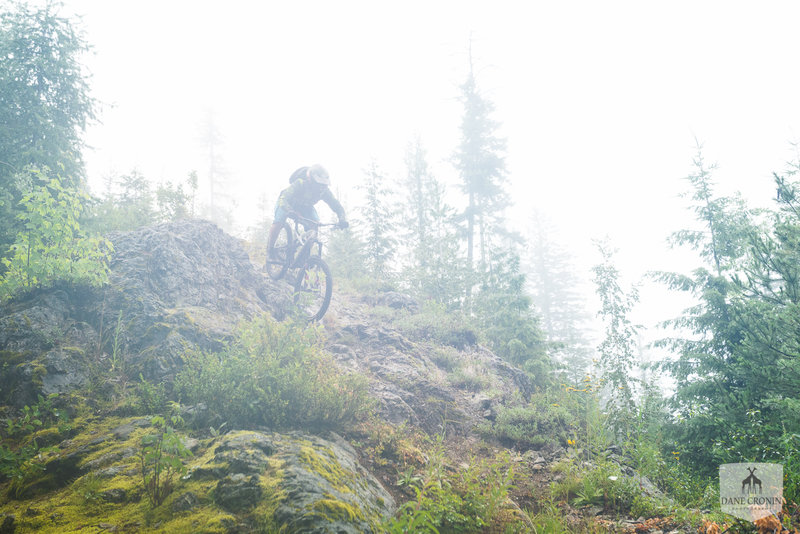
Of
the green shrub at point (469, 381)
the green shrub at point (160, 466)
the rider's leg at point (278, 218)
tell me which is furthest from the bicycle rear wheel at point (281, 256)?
the green shrub at point (160, 466)

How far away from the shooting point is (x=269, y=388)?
4.92m

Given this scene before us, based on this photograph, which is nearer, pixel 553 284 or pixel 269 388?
pixel 269 388

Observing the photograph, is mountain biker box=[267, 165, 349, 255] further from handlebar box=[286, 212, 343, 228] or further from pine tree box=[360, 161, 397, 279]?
pine tree box=[360, 161, 397, 279]

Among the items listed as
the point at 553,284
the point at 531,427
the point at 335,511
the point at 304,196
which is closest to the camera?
the point at 335,511

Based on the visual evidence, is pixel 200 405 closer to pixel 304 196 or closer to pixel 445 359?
pixel 445 359

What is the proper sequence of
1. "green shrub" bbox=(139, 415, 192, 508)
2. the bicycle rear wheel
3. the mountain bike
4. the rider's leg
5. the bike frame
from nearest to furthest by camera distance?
"green shrub" bbox=(139, 415, 192, 508), the mountain bike, the bike frame, the rider's leg, the bicycle rear wheel

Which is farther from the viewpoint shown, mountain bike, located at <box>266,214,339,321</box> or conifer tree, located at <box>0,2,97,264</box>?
mountain bike, located at <box>266,214,339,321</box>

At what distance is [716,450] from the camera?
509cm

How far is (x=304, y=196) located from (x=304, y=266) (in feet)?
7.24

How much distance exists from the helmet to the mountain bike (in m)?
1.20

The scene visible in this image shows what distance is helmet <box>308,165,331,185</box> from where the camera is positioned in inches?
408

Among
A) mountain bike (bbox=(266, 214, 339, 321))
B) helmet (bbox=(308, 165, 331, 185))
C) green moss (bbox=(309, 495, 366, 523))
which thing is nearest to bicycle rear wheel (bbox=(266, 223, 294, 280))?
mountain bike (bbox=(266, 214, 339, 321))

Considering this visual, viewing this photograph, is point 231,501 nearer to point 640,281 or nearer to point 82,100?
point 640,281

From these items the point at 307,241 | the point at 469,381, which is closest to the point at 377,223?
the point at 307,241
